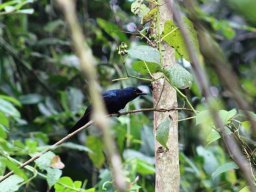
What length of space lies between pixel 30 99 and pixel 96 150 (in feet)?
2.55

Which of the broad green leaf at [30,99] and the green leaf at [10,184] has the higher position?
the broad green leaf at [30,99]

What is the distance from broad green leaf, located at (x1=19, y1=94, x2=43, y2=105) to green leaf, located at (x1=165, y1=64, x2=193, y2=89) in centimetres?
262

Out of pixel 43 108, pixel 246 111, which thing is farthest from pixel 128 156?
pixel 246 111

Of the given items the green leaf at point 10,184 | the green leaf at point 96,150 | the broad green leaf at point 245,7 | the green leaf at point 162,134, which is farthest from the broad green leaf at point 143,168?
the broad green leaf at point 245,7

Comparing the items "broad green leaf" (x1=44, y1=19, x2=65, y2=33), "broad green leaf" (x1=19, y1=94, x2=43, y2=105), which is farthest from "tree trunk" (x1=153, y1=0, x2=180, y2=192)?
"broad green leaf" (x1=44, y1=19, x2=65, y2=33)

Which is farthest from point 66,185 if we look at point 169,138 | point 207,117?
point 207,117

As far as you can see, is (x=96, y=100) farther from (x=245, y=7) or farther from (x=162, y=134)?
(x=162, y=134)

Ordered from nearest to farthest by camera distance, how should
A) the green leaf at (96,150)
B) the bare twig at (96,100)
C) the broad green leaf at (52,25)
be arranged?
1. the bare twig at (96,100)
2. the green leaf at (96,150)
3. the broad green leaf at (52,25)

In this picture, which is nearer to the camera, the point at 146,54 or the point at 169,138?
the point at 146,54

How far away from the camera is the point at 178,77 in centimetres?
182

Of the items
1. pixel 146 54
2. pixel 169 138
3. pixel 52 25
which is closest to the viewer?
pixel 146 54

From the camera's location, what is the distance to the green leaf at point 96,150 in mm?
3842

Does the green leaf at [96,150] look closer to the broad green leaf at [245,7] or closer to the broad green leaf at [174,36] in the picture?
Answer: the broad green leaf at [174,36]

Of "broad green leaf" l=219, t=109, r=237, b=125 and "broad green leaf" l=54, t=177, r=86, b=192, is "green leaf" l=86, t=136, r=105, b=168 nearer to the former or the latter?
"broad green leaf" l=54, t=177, r=86, b=192
